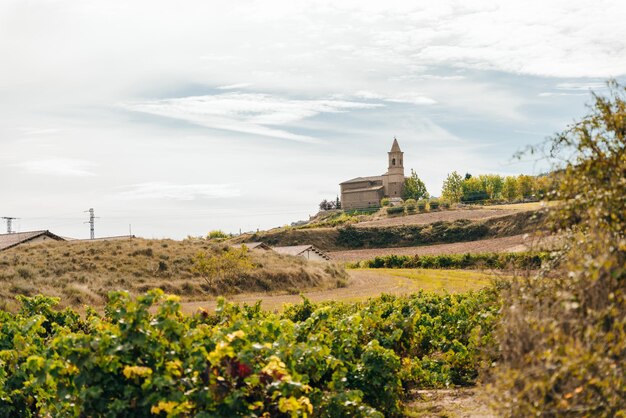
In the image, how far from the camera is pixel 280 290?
161 ft

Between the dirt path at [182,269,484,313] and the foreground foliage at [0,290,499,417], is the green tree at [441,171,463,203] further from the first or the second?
the foreground foliage at [0,290,499,417]

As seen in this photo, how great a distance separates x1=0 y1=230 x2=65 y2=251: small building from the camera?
60438mm

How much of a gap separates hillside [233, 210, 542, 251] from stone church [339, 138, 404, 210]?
59700 millimetres

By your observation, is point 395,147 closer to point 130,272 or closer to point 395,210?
point 395,210

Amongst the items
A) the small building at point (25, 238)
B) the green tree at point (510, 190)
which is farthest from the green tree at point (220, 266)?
the green tree at point (510, 190)

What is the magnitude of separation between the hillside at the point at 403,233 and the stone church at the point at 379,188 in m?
59.7

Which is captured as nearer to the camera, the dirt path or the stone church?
the dirt path

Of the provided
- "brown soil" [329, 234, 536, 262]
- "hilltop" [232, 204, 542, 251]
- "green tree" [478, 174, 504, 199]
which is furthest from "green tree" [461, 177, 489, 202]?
"brown soil" [329, 234, 536, 262]

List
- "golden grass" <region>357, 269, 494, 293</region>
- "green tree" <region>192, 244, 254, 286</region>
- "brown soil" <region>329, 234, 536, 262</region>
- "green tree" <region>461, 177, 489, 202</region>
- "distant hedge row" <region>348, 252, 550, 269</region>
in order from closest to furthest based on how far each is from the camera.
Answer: "golden grass" <region>357, 269, 494, 293</region> < "green tree" <region>192, 244, 254, 286</region> < "distant hedge row" <region>348, 252, 550, 269</region> < "brown soil" <region>329, 234, 536, 262</region> < "green tree" <region>461, 177, 489, 202</region>

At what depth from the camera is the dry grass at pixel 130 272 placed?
130ft

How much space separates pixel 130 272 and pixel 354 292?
1692 centimetres

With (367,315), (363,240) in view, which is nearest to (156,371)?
(367,315)

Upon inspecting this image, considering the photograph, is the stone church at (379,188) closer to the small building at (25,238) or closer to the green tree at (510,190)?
the green tree at (510,190)

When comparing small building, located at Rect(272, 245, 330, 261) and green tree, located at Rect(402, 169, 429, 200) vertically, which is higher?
green tree, located at Rect(402, 169, 429, 200)
